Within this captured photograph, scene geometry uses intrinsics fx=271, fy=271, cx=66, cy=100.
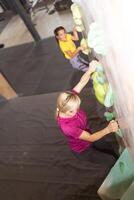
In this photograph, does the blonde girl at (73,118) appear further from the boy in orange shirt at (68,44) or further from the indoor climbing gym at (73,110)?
the boy in orange shirt at (68,44)

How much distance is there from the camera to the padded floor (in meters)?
2.04

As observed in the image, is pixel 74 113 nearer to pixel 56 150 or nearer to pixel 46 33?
pixel 56 150

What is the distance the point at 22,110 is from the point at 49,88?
0.42 m

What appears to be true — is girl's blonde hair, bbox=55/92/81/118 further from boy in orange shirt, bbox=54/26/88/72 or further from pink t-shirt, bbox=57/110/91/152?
boy in orange shirt, bbox=54/26/88/72

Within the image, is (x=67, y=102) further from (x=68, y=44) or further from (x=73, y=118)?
(x=68, y=44)

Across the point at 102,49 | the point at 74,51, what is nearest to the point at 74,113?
the point at 102,49

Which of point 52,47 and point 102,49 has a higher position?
point 102,49

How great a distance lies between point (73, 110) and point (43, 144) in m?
1.11

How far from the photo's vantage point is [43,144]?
8.25 feet

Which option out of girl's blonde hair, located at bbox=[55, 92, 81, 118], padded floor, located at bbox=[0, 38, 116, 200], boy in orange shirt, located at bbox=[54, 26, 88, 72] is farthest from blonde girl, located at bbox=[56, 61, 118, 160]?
boy in orange shirt, located at bbox=[54, 26, 88, 72]

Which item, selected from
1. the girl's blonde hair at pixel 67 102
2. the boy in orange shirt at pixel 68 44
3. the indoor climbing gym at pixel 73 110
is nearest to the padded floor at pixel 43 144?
the indoor climbing gym at pixel 73 110

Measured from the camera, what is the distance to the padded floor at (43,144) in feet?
6.68

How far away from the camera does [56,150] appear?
2387 millimetres

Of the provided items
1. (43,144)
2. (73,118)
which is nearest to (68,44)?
(43,144)
